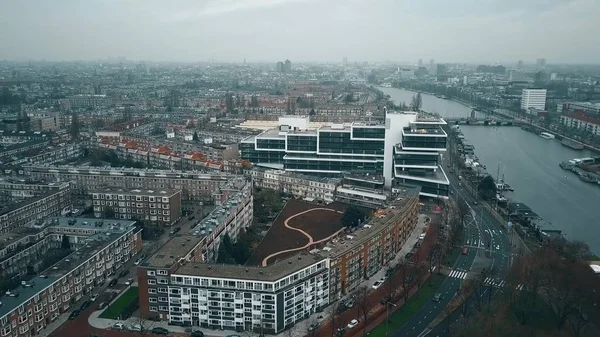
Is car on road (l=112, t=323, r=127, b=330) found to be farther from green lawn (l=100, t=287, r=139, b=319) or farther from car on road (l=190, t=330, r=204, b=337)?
car on road (l=190, t=330, r=204, b=337)

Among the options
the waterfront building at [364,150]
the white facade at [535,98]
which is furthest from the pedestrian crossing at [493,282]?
the white facade at [535,98]

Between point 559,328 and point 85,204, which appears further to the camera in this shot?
point 85,204

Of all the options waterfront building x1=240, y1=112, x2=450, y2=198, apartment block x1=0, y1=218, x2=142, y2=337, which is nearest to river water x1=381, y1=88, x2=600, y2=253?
waterfront building x1=240, y1=112, x2=450, y2=198

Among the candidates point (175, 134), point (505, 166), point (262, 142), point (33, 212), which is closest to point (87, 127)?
point (175, 134)

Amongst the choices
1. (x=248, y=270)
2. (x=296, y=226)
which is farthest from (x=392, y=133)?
(x=248, y=270)

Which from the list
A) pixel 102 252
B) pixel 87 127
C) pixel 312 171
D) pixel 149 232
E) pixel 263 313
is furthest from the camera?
pixel 87 127

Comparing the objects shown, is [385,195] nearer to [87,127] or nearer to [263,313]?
[263,313]

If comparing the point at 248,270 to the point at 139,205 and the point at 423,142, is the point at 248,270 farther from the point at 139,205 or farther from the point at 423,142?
the point at 423,142
